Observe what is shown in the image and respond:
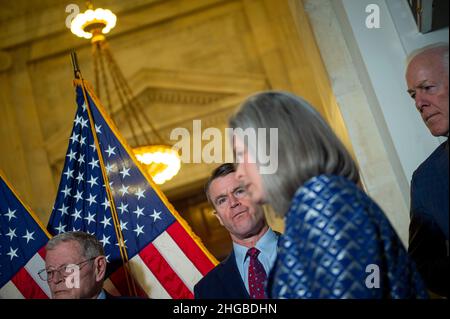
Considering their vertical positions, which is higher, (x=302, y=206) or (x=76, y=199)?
(x=76, y=199)

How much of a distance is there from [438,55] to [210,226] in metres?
8.43

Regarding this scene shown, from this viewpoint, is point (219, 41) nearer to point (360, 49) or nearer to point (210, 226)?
point (210, 226)

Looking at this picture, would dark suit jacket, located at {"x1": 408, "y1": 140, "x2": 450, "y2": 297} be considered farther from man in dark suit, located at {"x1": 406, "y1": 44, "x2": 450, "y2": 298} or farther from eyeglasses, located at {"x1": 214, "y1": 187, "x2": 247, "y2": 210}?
eyeglasses, located at {"x1": 214, "y1": 187, "x2": 247, "y2": 210}

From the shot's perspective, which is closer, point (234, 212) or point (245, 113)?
point (245, 113)

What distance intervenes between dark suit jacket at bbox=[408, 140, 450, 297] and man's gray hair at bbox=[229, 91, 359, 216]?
0.94m

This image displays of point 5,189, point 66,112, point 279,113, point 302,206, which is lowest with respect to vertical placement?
point 302,206

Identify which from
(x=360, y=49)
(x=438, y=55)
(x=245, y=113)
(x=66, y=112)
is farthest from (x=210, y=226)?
(x=245, y=113)

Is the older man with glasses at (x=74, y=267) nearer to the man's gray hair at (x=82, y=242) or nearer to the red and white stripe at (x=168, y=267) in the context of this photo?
the man's gray hair at (x=82, y=242)

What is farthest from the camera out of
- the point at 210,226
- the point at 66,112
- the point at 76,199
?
the point at 210,226

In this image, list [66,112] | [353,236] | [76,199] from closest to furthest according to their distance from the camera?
[353,236] < [76,199] < [66,112]

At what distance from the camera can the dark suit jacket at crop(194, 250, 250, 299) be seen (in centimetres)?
260

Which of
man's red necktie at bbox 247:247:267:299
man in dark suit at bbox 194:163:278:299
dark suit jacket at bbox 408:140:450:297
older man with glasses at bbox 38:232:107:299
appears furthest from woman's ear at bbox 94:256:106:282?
dark suit jacket at bbox 408:140:450:297

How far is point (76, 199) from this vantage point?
160 inches

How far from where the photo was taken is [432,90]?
7.66 feet
